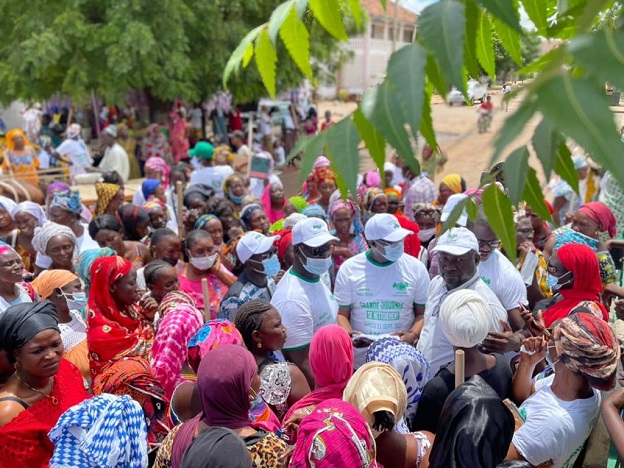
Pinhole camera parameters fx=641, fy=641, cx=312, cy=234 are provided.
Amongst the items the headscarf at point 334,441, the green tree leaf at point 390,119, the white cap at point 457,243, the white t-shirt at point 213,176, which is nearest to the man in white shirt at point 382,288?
the white cap at point 457,243

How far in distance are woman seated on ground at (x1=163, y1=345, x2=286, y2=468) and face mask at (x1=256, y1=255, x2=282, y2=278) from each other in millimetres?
2113

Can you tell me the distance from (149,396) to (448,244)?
77.1 inches

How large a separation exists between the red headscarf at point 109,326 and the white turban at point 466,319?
1.90 meters

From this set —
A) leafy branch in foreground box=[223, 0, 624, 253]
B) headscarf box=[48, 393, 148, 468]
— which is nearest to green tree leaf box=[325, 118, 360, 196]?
leafy branch in foreground box=[223, 0, 624, 253]

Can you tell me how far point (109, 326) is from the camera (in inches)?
161

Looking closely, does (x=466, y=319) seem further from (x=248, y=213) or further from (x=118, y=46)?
(x=118, y=46)

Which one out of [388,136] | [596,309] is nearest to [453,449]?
[596,309]

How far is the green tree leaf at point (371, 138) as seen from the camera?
1333mm

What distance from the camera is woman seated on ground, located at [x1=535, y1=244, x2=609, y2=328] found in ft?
13.3

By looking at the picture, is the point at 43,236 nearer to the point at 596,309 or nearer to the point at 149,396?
the point at 149,396

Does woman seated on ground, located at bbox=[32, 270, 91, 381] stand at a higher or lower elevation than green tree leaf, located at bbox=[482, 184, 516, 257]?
lower

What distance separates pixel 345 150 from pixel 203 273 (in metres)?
4.23

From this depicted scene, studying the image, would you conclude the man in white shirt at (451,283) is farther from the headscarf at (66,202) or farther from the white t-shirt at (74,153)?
the white t-shirt at (74,153)

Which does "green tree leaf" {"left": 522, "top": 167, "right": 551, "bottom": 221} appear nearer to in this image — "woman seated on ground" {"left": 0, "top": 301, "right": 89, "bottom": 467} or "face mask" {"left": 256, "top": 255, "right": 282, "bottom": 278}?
"woman seated on ground" {"left": 0, "top": 301, "right": 89, "bottom": 467}
